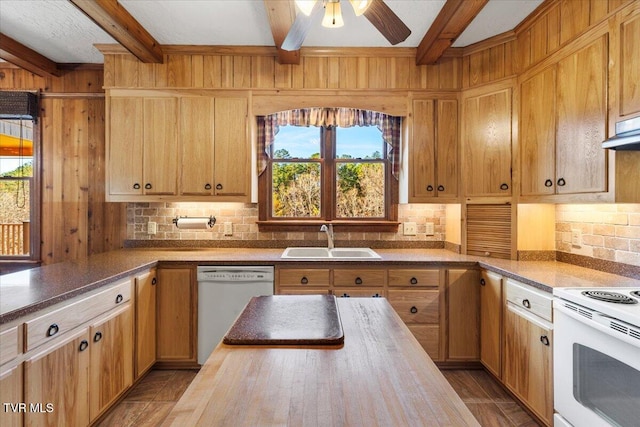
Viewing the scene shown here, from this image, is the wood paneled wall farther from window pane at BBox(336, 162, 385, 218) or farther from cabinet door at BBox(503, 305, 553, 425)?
cabinet door at BBox(503, 305, 553, 425)

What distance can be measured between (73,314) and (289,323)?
1314 millimetres

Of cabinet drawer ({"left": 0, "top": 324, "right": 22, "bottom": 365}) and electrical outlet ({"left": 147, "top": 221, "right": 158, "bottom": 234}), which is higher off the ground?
electrical outlet ({"left": 147, "top": 221, "right": 158, "bottom": 234})

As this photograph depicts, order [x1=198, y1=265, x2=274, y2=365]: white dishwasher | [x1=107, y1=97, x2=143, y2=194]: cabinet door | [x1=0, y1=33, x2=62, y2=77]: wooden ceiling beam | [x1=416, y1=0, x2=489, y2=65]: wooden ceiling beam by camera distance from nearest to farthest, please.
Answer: [x1=416, y1=0, x2=489, y2=65]: wooden ceiling beam
[x1=198, y1=265, x2=274, y2=365]: white dishwasher
[x1=0, y1=33, x2=62, y2=77]: wooden ceiling beam
[x1=107, y1=97, x2=143, y2=194]: cabinet door

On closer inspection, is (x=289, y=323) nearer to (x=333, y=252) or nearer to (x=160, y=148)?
(x=333, y=252)

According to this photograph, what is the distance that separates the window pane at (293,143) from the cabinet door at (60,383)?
6.92 feet

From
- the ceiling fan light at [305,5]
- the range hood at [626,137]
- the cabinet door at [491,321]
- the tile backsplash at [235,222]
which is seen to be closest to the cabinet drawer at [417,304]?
the cabinet door at [491,321]

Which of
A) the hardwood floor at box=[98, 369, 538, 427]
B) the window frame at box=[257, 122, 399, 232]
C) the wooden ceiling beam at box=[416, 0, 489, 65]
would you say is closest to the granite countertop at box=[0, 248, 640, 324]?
the window frame at box=[257, 122, 399, 232]

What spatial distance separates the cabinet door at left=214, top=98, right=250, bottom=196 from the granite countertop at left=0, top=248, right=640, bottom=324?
0.60 m

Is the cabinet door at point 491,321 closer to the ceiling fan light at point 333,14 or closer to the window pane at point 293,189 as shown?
the window pane at point 293,189

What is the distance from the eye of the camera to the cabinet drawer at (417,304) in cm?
259

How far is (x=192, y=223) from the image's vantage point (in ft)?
9.64

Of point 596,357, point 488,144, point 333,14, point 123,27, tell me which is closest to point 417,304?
point 596,357

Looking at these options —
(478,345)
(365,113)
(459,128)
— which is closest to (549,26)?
(459,128)

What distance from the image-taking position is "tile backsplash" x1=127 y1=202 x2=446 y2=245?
3.15 m
